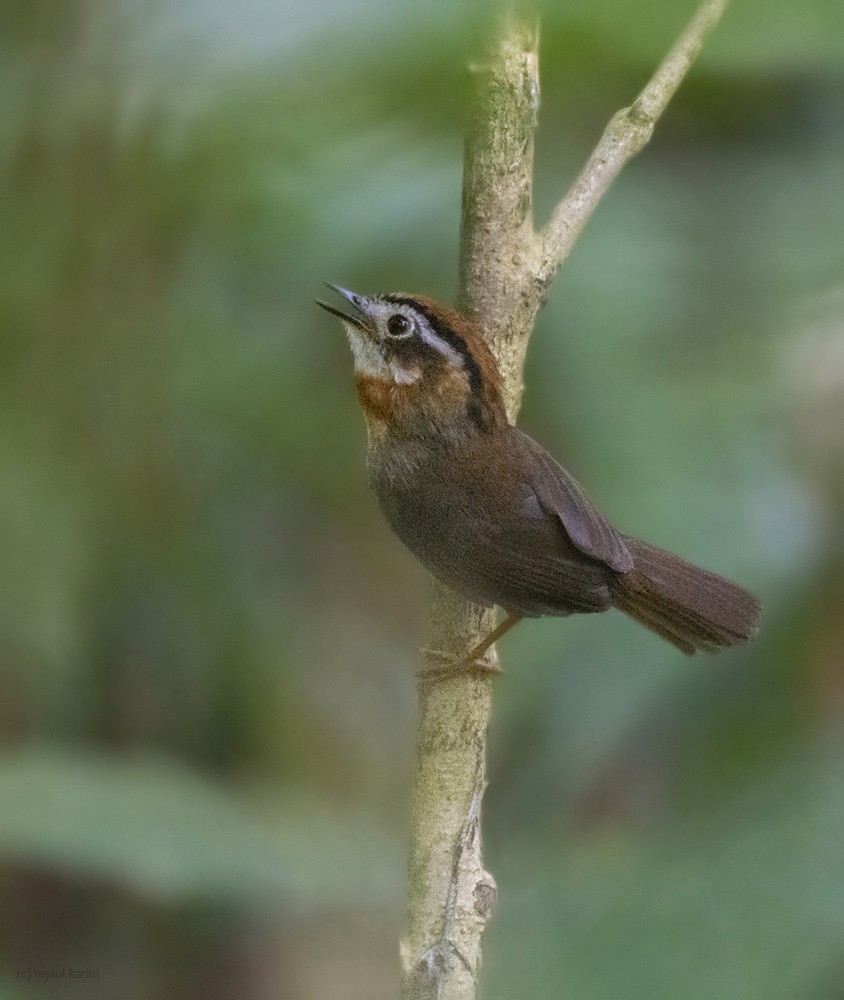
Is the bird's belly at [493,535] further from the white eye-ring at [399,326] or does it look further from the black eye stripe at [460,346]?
the white eye-ring at [399,326]

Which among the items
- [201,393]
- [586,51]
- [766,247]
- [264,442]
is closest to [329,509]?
[264,442]

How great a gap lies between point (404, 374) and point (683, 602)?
0.91 meters

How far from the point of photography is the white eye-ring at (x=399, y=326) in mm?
3020

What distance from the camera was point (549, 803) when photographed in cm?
288

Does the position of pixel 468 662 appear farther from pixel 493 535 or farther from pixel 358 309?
pixel 358 309

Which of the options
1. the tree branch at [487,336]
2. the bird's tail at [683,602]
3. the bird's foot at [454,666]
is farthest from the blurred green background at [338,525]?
the bird's foot at [454,666]

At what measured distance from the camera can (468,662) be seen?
2.63m

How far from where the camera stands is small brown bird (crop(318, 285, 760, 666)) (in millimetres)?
3027

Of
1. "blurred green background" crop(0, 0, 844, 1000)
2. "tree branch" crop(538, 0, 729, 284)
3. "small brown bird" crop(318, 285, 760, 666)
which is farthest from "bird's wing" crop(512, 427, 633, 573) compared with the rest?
"tree branch" crop(538, 0, 729, 284)

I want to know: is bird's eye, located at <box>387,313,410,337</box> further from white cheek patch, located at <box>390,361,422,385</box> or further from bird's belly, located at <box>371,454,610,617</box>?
bird's belly, located at <box>371,454,610,617</box>

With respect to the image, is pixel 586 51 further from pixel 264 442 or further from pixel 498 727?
pixel 264 442

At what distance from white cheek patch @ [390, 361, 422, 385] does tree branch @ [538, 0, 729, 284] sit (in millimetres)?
531

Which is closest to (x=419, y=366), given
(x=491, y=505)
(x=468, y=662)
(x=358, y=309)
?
(x=358, y=309)

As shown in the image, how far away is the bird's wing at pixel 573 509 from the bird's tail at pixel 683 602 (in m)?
0.08
